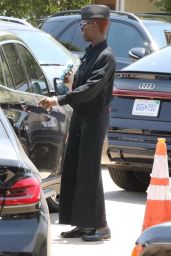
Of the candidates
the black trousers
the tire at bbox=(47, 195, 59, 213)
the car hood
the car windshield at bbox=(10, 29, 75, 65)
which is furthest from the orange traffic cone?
the car windshield at bbox=(10, 29, 75, 65)

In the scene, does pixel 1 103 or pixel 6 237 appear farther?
pixel 1 103

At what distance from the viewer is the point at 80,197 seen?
762 centimetres

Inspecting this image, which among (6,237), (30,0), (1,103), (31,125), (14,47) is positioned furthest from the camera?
(30,0)

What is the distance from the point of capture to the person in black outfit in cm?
750

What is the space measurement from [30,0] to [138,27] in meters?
8.28

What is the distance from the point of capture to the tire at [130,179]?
10156 mm

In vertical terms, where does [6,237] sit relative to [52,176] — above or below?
above

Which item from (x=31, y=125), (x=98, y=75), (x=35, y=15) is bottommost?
(x=35, y=15)

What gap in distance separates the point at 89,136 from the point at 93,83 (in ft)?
1.47

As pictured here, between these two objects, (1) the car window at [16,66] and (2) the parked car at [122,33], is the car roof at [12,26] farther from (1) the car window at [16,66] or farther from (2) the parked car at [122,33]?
(1) the car window at [16,66]

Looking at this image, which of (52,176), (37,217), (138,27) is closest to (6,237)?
(37,217)

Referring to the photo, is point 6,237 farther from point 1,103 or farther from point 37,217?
point 1,103

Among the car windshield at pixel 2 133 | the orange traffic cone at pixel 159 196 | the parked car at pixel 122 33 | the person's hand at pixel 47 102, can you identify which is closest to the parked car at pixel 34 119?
the person's hand at pixel 47 102

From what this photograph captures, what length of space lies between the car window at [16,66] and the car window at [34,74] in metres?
0.12
